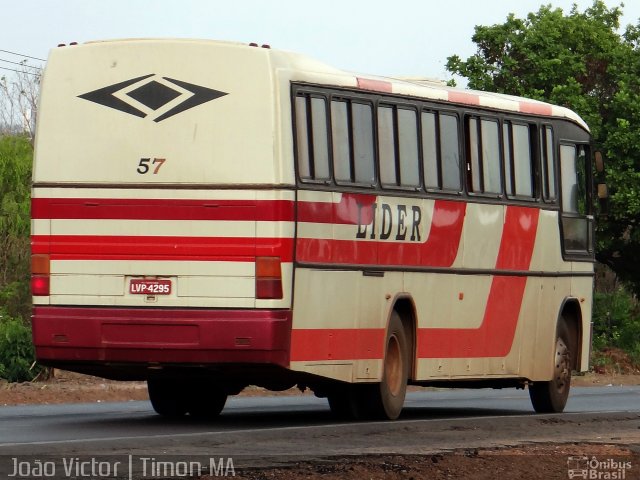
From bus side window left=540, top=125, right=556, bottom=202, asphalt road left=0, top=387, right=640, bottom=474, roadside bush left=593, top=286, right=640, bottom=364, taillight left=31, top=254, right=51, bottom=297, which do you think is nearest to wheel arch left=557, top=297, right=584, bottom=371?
asphalt road left=0, top=387, right=640, bottom=474

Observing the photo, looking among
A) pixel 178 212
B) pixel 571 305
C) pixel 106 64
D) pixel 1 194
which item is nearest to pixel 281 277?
pixel 178 212

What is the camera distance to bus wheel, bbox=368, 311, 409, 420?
18.1m

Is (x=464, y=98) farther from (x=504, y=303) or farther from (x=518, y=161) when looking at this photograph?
(x=504, y=303)

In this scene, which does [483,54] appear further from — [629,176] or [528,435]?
[528,435]

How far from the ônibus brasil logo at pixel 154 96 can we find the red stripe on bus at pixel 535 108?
19.0 feet

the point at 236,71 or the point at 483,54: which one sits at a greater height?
the point at 483,54

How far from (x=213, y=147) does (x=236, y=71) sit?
71cm

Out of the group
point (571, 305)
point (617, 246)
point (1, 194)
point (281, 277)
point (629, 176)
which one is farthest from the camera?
point (617, 246)

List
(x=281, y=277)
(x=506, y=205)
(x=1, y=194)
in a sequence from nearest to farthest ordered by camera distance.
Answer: (x=281, y=277) < (x=506, y=205) < (x=1, y=194)

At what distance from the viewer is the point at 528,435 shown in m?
16.9

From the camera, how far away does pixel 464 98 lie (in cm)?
1973

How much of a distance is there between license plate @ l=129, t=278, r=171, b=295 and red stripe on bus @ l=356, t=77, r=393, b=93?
9.66ft

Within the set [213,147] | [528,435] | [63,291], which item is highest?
[213,147]

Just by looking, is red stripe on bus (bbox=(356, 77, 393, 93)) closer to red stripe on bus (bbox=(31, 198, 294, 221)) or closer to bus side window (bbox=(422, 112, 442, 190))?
bus side window (bbox=(422, 112, 442, 190))
